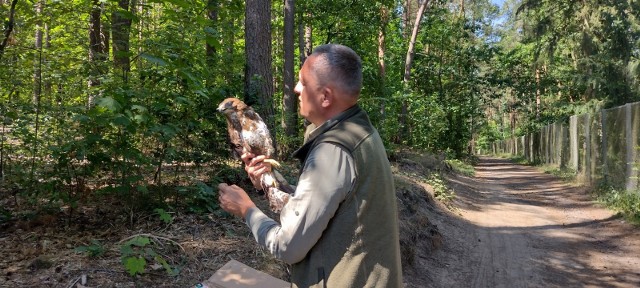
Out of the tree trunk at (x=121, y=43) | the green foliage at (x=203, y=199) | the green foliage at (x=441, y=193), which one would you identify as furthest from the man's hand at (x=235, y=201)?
the green foliage at (x=441, y=193)

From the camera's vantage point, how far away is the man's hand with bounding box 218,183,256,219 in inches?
83.7

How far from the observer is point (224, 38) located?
881 centimetres

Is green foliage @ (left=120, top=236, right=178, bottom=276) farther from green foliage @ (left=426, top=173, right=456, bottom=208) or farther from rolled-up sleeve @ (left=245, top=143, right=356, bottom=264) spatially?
green foliage @ (left=426, top=173, right=456, bottom=208)

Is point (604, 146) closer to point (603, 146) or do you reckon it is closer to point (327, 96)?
point (603, 146)

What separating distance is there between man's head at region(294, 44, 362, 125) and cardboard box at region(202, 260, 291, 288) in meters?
1.29

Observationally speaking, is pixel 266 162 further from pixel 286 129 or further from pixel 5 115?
pixel 286 129

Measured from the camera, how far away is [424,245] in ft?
28.1

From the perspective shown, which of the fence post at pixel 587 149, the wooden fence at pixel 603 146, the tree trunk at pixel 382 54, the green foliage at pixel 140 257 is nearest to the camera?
the green foliage at pixel 140 257

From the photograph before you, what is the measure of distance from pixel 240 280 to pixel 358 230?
1.27m

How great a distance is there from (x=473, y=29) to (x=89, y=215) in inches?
1045

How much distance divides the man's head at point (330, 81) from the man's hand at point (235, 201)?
48 centimetres

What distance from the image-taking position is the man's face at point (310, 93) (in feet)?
6.62

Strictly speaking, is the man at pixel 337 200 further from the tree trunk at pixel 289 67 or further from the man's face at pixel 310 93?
the tree trunk at pixel 289 67

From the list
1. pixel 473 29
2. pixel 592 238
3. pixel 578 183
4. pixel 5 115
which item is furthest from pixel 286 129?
pixel 473 29
